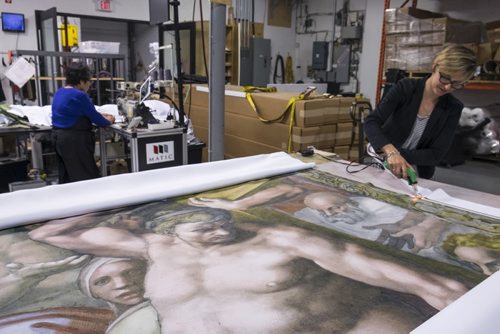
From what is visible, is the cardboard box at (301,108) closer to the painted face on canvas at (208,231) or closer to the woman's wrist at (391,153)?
the woman's wrist at (391,153)

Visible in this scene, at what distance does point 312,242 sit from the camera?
3.39ft

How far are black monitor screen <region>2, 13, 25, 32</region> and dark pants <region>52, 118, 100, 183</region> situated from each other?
350 centimetres

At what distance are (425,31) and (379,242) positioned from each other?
3.29 m

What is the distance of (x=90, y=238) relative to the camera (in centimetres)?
103

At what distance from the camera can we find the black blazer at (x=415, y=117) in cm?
177

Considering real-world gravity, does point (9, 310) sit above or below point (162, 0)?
below

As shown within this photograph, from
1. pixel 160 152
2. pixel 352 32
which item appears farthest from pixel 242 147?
pixel 352 32

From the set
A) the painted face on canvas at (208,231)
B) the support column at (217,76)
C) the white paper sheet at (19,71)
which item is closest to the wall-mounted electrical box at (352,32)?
the support column at (217,76)

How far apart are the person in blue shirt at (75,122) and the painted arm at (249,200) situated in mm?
1963

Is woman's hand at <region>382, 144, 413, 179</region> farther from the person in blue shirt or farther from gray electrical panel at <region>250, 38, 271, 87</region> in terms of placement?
gray electrical panel at <region>250, 38, 271, 87</region>

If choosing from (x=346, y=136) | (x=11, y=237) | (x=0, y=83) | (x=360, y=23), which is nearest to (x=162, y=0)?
(x=346, y=136)

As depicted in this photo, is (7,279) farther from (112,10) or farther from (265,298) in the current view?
(112,10)

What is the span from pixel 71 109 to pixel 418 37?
305cm

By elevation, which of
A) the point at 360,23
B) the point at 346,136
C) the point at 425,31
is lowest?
the point at 346,136
